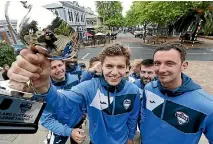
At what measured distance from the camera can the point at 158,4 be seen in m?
25.3

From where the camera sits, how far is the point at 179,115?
6.46ft

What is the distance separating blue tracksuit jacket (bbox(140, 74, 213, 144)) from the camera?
1874mm

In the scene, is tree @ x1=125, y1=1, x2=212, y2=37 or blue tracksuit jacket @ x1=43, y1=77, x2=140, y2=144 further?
tree @ x1=125, y1=1, x2=212, y2=37

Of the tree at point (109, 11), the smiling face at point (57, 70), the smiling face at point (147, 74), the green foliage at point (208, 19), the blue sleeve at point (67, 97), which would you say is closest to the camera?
the blue sleeve at point (67, 97)

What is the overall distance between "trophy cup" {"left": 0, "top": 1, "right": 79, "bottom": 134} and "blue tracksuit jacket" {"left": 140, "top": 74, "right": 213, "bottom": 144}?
3.88 ft

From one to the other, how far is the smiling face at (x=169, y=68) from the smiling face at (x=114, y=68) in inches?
12.9

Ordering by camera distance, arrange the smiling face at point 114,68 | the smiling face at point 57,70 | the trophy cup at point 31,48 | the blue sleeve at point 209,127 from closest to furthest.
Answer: the trophy cup at point 31,48 → the blue sleeve at point 209,127 → the smiling face at point 114,68 → the smiling face at point 57,70

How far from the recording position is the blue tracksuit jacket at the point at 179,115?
187 cm

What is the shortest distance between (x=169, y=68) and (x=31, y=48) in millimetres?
1299

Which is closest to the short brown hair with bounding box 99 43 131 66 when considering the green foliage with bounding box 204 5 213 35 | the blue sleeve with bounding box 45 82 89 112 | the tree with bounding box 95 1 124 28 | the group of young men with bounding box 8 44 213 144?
the group of young men with bounding box 8 44 213 144

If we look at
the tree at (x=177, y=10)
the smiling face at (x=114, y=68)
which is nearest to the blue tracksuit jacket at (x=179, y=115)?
the smiling face at (x=114, y=68)

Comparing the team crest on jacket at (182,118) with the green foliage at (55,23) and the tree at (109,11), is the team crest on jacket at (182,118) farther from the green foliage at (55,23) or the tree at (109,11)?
the tree at (109,11)

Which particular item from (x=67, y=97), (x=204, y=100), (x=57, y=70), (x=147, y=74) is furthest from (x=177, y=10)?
(x=67, y=97)

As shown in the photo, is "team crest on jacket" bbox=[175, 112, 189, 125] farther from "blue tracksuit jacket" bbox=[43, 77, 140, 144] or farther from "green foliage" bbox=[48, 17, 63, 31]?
"green foliage" bbox=[48, 17, 63, 31]
